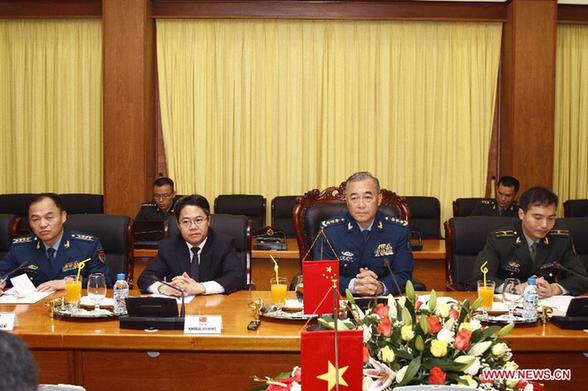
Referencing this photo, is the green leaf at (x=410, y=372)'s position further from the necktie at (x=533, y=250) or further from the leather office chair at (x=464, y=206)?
the leather office chair at (x=464, y=206)

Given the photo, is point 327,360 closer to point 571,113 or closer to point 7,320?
point 7,320

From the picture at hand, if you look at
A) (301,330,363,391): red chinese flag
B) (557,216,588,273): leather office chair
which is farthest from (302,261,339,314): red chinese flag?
(557,216,588,273): leather office chair

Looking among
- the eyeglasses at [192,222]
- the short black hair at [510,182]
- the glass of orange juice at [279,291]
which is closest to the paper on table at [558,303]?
the glass of orange juice at [279,291]

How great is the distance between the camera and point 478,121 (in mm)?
6430

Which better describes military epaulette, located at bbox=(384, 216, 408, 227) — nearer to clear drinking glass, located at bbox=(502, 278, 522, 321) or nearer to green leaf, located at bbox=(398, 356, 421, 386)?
clear drinking glass, located at bbox=(502, 278, 522, 321)

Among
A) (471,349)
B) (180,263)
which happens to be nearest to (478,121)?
(180,263)

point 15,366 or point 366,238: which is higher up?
point 15,366

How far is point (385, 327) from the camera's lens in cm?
172

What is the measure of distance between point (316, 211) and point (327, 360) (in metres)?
2.44

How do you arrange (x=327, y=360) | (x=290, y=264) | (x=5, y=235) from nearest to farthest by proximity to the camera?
(x=327, y=360), (x=5, y=235), (x=290, y=264)

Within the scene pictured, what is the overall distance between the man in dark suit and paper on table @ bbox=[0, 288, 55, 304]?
1.49ft

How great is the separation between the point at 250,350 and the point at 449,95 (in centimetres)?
444

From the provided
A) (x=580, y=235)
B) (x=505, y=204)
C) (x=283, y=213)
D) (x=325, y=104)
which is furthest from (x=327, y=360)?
(x=325, y=104)

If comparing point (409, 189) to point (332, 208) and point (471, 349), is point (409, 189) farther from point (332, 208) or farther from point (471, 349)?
point (471, 349)
